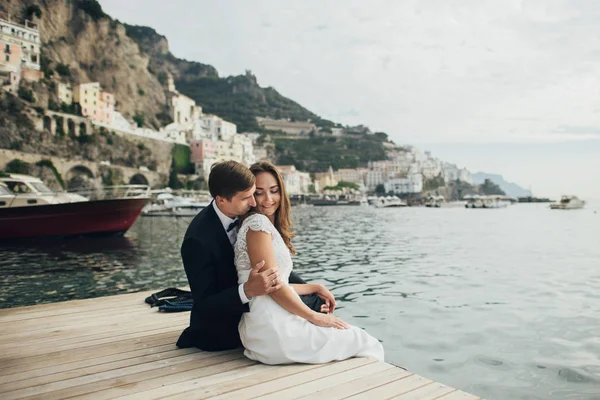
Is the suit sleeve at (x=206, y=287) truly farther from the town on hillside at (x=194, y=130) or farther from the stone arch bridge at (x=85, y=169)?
the town on hillside at (x=194, y=130)

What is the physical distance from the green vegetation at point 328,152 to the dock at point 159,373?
122 meters

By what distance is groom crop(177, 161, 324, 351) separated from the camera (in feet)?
9.11

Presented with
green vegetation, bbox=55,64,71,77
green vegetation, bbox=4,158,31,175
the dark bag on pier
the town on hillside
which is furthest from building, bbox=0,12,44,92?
the dark bag on pier

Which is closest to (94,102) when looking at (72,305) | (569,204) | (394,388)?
(72,305)

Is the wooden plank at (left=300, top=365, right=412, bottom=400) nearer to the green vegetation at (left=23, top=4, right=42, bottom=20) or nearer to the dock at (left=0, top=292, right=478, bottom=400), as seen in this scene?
the dock at (left=0, top=292, right=478, bottom=400)

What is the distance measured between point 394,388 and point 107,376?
5.55ft

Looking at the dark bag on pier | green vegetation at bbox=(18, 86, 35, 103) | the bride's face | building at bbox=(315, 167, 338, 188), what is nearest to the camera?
the bride's face

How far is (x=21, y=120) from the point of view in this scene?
1859 inches

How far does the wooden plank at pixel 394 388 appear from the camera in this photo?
239cm

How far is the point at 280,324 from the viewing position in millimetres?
2822

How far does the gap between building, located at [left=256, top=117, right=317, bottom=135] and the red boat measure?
12645cm

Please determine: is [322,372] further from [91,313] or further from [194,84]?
[194,84]

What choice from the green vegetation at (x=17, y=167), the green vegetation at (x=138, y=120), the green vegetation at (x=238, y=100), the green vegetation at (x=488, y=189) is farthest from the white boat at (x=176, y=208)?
the green vegetation at (x=488, y=189)

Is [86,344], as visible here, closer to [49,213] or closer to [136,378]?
[136,378]
